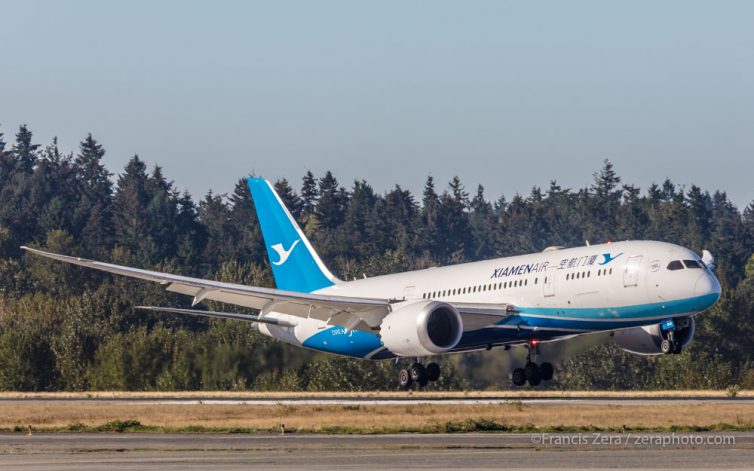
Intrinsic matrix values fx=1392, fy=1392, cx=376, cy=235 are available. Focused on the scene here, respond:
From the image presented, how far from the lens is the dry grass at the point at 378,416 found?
43.9 metres

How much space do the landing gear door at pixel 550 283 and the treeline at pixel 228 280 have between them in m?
9.21

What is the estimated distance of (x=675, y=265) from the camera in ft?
159

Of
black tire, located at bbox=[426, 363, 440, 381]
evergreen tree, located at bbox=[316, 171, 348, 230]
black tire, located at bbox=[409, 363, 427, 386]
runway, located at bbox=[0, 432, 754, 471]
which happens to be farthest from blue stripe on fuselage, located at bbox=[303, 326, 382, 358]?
evergreen tree, located at bbox=[316, 171, 348, 230]

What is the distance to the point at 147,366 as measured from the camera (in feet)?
255

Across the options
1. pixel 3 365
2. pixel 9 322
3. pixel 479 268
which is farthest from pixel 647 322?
pixel 9 322

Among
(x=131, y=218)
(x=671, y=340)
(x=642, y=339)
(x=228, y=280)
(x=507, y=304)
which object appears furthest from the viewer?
(x=131, y=218)

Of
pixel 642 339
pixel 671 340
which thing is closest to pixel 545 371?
pixel 642 339

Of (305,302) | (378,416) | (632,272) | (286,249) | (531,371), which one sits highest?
(286,249)

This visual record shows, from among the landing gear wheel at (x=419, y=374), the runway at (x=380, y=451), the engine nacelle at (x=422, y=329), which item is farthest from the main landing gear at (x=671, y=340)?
the runway at (x=380, y=451)

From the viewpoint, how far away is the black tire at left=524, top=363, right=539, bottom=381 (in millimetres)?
55781

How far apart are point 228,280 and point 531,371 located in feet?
245

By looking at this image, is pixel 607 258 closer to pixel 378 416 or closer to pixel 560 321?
pixel 560 321

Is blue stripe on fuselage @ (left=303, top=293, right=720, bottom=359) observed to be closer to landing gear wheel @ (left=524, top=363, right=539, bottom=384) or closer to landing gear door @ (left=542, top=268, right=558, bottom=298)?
landing gear door @ (left=542, top=268, right=558, bottom=298)

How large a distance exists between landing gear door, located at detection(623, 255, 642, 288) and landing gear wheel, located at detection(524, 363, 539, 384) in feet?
26.8
